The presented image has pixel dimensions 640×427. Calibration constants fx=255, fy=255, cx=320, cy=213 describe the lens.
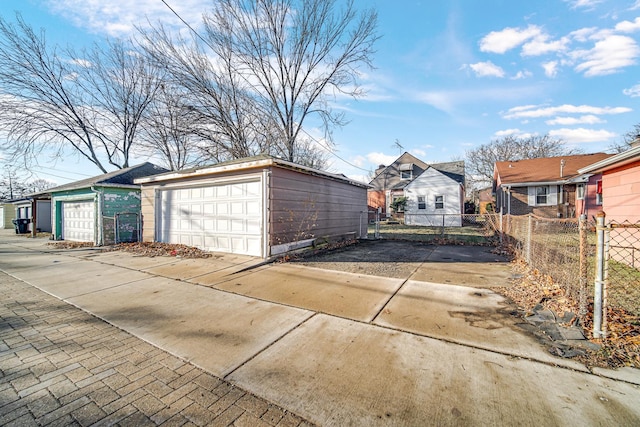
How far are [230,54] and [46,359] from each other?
595 inches

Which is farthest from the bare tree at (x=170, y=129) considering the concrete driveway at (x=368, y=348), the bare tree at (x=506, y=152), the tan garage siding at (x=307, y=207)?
the bare tree at (x=506, y=152)

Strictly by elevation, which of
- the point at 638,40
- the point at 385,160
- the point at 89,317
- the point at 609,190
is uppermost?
the point at 385,160

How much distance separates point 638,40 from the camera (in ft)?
23.5

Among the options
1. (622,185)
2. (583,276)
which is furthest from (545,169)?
(583,276)

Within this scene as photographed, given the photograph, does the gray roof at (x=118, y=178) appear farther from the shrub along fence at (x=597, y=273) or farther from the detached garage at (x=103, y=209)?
the shrub along fence at (x=597, y=273)

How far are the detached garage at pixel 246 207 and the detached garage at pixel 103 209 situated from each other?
6.16ft

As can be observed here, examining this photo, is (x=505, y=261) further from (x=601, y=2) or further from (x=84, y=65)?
(x=84, y=65)

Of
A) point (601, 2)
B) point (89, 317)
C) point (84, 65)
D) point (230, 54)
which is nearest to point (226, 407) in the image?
point (89, 317)

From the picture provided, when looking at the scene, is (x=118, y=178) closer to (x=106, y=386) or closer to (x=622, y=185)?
(x=106, y=386)

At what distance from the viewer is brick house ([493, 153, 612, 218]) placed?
15.1 meters

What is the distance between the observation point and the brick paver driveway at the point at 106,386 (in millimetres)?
1688

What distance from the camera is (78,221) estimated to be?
12.3 m

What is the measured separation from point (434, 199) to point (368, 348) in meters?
19.4

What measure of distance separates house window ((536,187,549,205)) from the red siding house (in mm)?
11359
